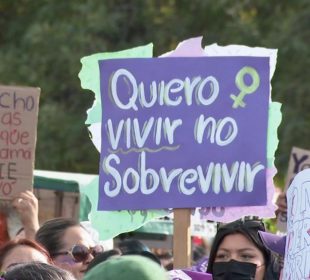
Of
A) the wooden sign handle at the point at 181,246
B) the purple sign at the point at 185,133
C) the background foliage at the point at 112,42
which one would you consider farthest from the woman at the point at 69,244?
the background foliage at the point at 112,42

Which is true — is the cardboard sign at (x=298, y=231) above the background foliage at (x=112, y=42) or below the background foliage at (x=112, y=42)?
below

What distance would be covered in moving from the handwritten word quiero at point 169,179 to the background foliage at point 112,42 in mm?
6802

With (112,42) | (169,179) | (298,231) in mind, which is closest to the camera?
(298,231)

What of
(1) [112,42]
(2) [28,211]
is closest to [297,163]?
(2) [28,211]

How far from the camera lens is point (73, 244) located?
6.32 metres

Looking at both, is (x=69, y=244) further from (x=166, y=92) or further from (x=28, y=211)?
(x=166, y=92)

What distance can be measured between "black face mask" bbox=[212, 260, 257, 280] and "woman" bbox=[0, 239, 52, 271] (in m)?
0.66

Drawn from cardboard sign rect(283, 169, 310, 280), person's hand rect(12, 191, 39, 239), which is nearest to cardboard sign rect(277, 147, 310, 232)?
person's hand rect(12, 191, 39, 239)

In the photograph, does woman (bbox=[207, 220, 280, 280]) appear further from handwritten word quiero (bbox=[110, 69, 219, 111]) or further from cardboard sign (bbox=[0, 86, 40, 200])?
cardboard sign (bbox=[0, 86, 40, 200])

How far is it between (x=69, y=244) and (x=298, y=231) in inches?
63.8

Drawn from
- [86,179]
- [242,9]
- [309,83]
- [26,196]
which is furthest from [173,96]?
[242,9]

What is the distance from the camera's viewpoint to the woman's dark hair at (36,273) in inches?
168

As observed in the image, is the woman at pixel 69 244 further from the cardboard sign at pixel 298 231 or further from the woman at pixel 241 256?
the cardboard sign at pixel 298 231

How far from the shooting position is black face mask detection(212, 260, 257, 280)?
5.71 m
